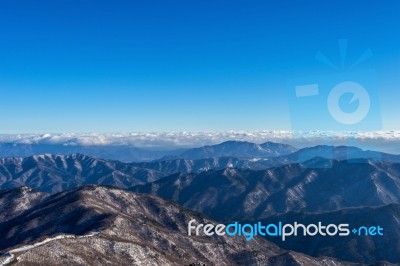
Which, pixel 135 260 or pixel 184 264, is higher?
pixel 135 260

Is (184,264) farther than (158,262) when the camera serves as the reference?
Yes

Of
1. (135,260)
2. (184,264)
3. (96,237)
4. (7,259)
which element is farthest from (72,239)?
(184,264)

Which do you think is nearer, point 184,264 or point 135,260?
point 135,260

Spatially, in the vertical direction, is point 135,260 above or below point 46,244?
below

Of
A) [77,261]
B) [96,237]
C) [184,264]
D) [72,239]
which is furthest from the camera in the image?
[184,264]

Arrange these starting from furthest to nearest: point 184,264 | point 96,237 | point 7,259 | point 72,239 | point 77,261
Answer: point 184,264 < point 96,237 < point 72,239 < point 77,261 < point 7,259

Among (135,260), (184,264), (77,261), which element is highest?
(77,261)

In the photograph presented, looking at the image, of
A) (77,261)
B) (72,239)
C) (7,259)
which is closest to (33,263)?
(7,259)

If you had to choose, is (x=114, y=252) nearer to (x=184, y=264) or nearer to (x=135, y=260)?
(x=135, y=260)

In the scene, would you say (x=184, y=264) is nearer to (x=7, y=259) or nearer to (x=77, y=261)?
(x=77, y=261)
